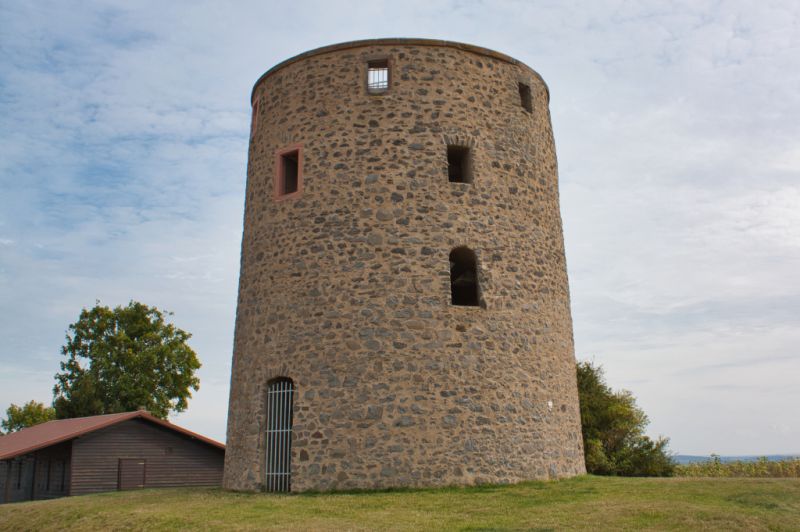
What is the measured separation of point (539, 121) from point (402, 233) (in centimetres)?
513

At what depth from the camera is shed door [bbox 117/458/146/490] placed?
76.7ft

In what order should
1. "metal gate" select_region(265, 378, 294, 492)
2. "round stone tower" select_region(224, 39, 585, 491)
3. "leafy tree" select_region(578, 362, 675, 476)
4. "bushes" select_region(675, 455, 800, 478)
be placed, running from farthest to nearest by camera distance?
"leafy tree" select_region(578, 362, 675, 476) → "bushes" select_region(675, 455, 800, 478) → "metal gate" select_region(265, 378, 294, 492) → "round stone tower" select_region(224, 39, 585, 491)

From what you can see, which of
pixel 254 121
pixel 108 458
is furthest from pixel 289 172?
pixel 108 458

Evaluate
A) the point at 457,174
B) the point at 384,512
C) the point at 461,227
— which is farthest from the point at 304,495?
the point at 457,174

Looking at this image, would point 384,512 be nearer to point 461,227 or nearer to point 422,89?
point 461,227

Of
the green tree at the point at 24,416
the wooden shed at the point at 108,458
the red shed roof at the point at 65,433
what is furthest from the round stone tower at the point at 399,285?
the green tree at the point at 24,416

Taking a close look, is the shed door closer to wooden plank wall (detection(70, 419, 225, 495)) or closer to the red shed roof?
wooden plank wall (detection(70, 419, 225, 495))

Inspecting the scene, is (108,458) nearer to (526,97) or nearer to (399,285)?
(399,285)

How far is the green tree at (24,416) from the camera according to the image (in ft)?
148

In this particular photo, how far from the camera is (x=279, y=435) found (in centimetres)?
1469

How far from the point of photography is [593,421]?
72.1ft

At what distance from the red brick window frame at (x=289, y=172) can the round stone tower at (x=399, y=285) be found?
35 mm

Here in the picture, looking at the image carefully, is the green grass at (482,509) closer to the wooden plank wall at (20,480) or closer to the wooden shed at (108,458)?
the wooden shed at (108,458)

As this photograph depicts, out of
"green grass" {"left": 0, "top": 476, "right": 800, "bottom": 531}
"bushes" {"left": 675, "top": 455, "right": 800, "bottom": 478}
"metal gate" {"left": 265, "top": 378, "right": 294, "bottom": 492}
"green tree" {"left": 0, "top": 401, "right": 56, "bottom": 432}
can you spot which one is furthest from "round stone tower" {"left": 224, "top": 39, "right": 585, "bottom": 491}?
"green tree" {"left": 0, "top": 401, "right": 56, "bottom": 432}
